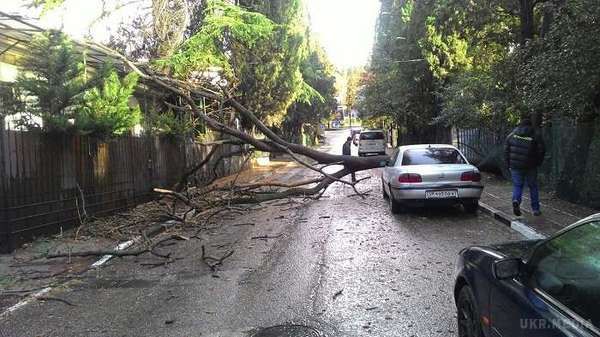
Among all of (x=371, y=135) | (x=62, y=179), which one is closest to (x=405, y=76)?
(x=371, y=135)

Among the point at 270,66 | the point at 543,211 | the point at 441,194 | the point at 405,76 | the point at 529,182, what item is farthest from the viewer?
the point at 405,76

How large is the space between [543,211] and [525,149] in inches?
59.0

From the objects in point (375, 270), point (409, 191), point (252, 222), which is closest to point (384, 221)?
point (409, 191)

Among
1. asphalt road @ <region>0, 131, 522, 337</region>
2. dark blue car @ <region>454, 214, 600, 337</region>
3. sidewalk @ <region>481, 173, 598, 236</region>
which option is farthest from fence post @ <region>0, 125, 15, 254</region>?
sidewalk @ <region>481, 173, 598, 236</region>

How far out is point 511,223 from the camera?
995 centimetres

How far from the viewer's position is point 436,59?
27.8 m

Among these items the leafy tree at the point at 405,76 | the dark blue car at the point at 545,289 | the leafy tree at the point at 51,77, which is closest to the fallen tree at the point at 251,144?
the leafy tree at the point at 51,77

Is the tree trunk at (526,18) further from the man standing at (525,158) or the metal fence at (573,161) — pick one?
the man standing at (525,158)

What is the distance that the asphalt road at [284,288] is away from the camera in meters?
5.18

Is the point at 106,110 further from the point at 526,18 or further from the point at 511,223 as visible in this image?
the point at 526,18

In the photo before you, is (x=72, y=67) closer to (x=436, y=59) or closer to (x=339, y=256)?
(x=339, y=256)

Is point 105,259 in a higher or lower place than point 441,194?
lower

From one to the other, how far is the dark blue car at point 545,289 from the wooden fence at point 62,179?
312 inches

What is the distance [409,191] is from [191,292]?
5.90m
